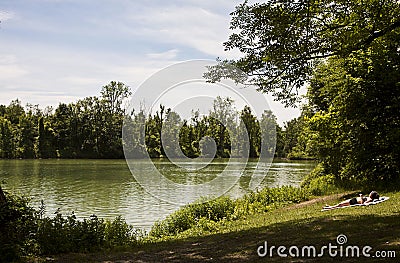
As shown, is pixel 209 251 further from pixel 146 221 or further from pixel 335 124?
pixel 335 124

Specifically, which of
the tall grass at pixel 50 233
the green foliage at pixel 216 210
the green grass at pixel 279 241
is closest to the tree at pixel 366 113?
the green foliage at pixel 216 210

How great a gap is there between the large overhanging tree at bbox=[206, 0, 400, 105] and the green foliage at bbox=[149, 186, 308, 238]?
15.8 feet

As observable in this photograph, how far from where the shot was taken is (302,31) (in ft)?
31.6

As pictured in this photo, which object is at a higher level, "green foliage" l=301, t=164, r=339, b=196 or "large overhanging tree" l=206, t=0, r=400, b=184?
"large overhanging tree" l=206, t=0, r=400, b=184

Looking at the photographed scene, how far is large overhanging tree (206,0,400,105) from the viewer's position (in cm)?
934

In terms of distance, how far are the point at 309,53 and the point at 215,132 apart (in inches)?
1001

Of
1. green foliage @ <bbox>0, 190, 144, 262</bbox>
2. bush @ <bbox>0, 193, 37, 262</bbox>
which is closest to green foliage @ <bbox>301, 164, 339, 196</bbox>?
green foliage @ <bbox>0, 190, 144, 262</bbox>

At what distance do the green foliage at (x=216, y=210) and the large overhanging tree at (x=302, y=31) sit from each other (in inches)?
189

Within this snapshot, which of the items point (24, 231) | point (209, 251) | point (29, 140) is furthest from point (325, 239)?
point (29, 140)

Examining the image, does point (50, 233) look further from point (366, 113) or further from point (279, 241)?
point (366, 113)

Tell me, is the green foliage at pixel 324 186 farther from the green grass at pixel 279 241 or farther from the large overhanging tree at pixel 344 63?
the green grass at pixel 279 241

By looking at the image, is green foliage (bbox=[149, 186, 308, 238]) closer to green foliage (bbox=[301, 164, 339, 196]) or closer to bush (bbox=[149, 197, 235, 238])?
bush (bbox=[149, 197, 235, 238])

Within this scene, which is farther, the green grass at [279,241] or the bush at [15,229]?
the bush at [15,229]

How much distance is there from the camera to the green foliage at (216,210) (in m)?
13.0
